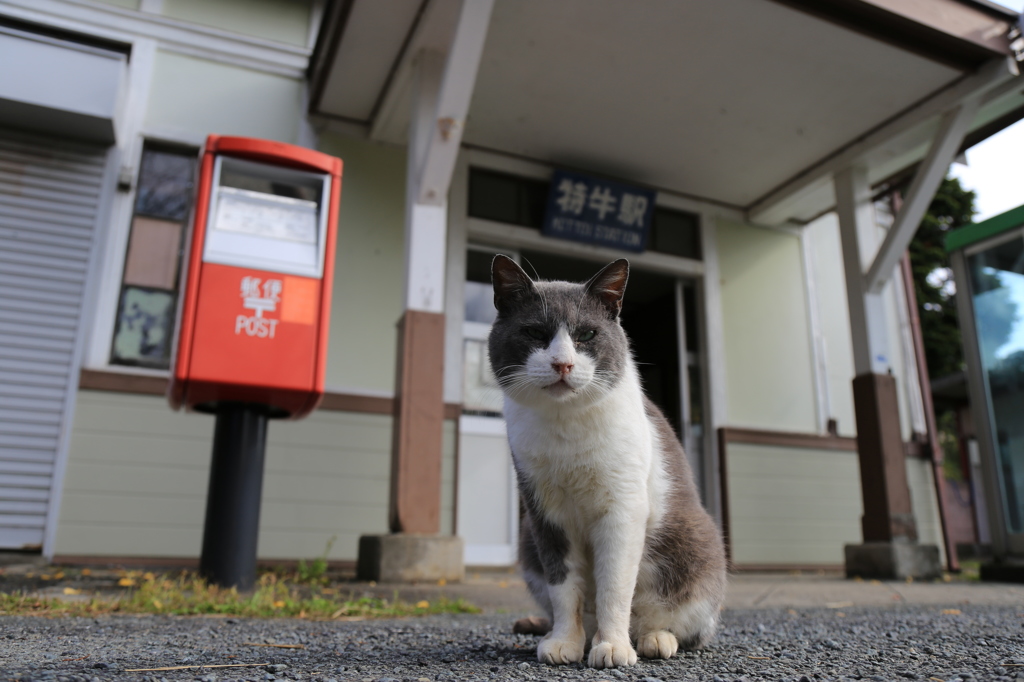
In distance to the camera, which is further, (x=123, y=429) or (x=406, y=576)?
Answer: (x=123, y=429)

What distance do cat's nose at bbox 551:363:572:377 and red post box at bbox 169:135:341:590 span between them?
6.11 ft

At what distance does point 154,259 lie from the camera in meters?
5.22

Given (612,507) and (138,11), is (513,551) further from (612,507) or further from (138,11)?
(138,11)

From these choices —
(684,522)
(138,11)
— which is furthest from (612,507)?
(138,11)

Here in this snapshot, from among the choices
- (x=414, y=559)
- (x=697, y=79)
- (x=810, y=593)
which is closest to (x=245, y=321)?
(x=414, y=559)

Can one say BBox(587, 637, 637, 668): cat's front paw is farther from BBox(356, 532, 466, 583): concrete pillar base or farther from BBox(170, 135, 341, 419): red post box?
BBox(356, 532, 466, 583): concrete pillar base

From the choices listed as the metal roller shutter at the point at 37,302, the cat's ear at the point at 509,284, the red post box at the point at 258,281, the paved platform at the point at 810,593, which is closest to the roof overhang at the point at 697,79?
the red post box at the point at 258,281

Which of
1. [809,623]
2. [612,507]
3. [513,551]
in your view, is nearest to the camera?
[612,507]

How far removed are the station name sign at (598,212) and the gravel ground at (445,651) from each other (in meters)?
4.15

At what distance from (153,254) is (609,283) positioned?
4.62 meters

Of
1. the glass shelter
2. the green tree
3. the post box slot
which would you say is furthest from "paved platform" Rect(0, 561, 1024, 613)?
the green tree

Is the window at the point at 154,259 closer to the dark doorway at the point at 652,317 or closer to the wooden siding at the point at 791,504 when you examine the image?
the dark doorway at the point at 652,317

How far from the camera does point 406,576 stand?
386 centimetres

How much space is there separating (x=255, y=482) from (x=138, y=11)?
446 cm
